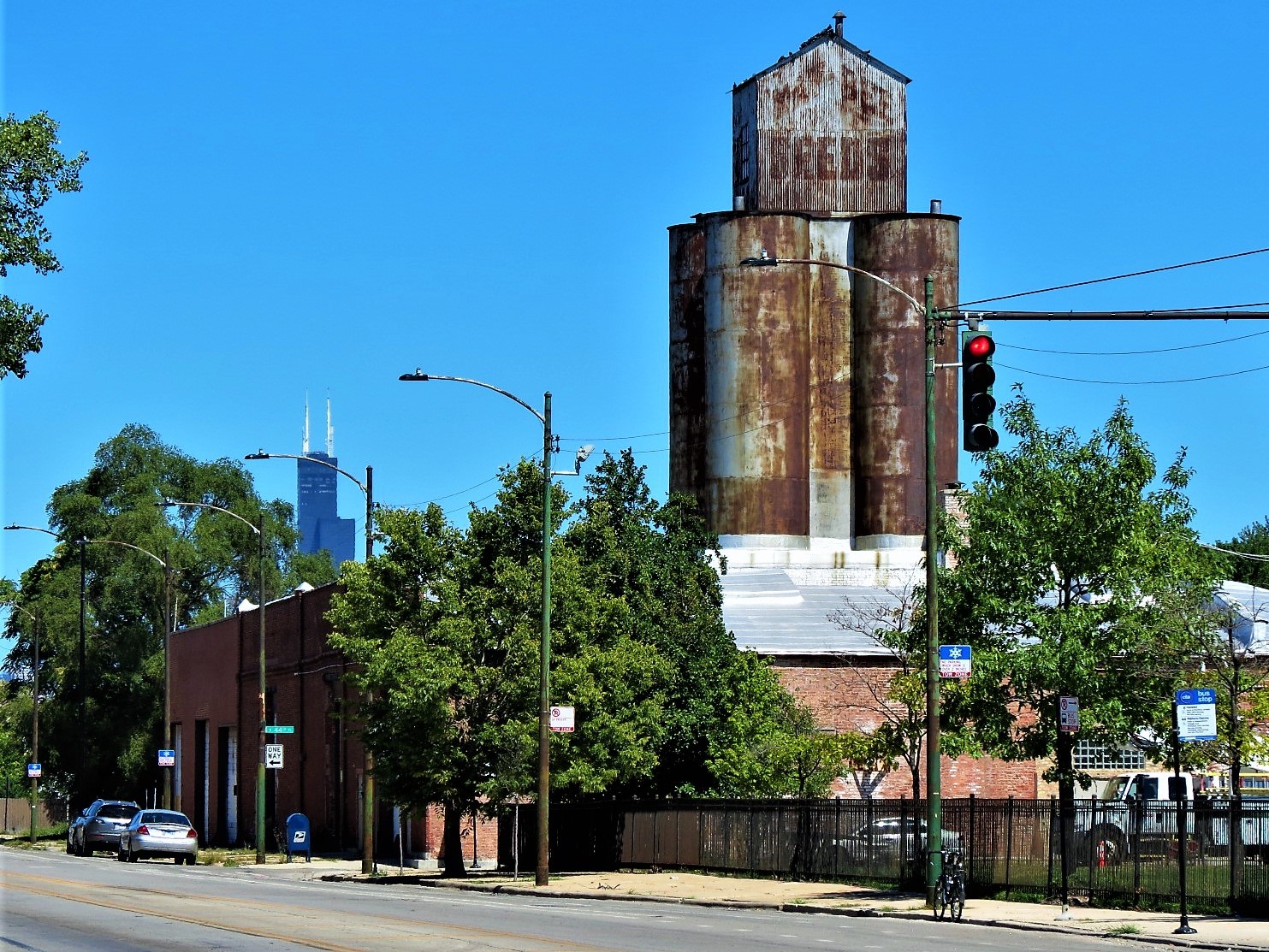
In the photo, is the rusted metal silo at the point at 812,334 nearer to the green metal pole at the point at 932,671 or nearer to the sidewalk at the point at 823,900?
the sidewalk at the point at 823,900

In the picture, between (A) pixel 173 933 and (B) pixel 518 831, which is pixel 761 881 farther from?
(A) pixel 173 933

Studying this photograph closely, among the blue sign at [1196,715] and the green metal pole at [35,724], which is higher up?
the blue sign at [1196,715]

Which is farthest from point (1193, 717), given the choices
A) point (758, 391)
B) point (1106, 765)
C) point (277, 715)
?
point (758, 391)

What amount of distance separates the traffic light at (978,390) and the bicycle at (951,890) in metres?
7.69

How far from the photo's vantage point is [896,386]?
7388 cm

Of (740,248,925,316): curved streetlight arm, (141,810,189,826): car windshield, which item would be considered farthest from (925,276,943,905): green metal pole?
(141,810,189,826): car windshield

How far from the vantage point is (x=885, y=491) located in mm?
73875

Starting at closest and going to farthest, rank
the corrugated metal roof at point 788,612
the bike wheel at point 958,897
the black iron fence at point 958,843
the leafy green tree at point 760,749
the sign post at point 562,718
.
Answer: the bike wheel at point 958,897
the black iron fence at point 958,843
the sign post at point 562,718
the leafy green tree at point 760,749
the corrugated metal roof at point 788,612

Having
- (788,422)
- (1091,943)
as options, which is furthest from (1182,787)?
(788,422)

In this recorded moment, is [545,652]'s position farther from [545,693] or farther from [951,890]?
[951,890]

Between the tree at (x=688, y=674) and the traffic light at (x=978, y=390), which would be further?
the tree at (x=688, y=674)

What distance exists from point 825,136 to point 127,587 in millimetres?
37183

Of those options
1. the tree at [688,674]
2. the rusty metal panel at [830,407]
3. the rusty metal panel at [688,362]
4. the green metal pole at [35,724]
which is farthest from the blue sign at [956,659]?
the green metal pole at [35,724]

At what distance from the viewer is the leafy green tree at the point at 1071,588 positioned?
101ft
